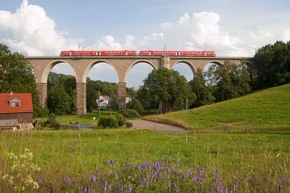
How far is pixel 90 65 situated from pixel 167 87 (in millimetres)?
13415

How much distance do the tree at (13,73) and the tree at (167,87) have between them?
17.3 metres

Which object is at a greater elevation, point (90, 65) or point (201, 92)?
point (90, 65)

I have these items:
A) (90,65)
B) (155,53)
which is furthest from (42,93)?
(155,53)

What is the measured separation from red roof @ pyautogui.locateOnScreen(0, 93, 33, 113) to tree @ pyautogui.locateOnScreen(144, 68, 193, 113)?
61.7 ft

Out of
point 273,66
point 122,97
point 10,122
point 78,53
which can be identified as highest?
point 78,53

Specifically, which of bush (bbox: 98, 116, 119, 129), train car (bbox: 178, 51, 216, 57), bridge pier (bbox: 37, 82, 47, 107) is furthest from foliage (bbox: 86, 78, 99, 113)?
bush (bbox: 98, 116, 119, 129)

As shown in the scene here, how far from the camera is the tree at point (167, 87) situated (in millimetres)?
42156

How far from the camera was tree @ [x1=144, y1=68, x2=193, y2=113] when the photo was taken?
4216 centimetres

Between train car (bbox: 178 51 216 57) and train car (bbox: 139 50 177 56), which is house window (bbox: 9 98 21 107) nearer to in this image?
train car (bbox: 139 50 177 56)

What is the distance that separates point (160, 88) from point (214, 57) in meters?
13.2

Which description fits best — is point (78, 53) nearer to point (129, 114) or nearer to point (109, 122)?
point (129, 114)

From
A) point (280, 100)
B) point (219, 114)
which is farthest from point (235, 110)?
point (280, 100)

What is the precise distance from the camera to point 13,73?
31.8 metres

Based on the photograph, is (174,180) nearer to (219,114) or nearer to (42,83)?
(219,114)
